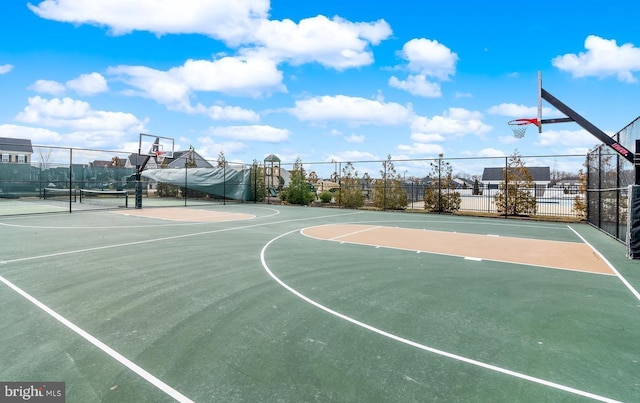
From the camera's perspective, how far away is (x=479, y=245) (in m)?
9.43

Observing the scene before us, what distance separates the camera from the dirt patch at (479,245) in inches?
300

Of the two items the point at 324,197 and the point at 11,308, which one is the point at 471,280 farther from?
the point at 324,197

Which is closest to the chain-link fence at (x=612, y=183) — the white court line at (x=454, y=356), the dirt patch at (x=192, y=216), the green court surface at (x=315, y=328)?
the green court surface at (x=315, y=328)

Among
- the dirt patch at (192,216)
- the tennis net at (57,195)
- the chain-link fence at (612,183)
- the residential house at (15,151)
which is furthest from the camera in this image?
the residential house at (15,151)

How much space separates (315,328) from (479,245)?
22.4 feet

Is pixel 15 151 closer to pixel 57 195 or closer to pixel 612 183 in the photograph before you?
pixel 57 195

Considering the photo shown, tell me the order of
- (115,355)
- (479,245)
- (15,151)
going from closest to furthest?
(115,355) < (479,245) < (15,151)

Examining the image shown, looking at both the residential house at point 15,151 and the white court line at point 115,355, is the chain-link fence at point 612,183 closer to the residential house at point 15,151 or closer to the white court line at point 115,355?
the white court line at point 115,355

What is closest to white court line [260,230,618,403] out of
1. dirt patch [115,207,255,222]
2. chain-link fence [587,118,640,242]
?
chain-link fence [587,118,640,242]

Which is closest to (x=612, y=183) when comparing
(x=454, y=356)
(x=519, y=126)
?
(x=519, y=126)

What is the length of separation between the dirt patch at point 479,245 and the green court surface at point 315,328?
0.58 m

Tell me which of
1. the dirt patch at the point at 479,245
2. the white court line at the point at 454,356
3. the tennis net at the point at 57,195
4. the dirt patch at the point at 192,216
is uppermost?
the tennis net at the point at 57,195

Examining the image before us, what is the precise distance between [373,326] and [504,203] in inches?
622

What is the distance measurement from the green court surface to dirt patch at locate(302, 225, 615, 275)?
582 millimetres
